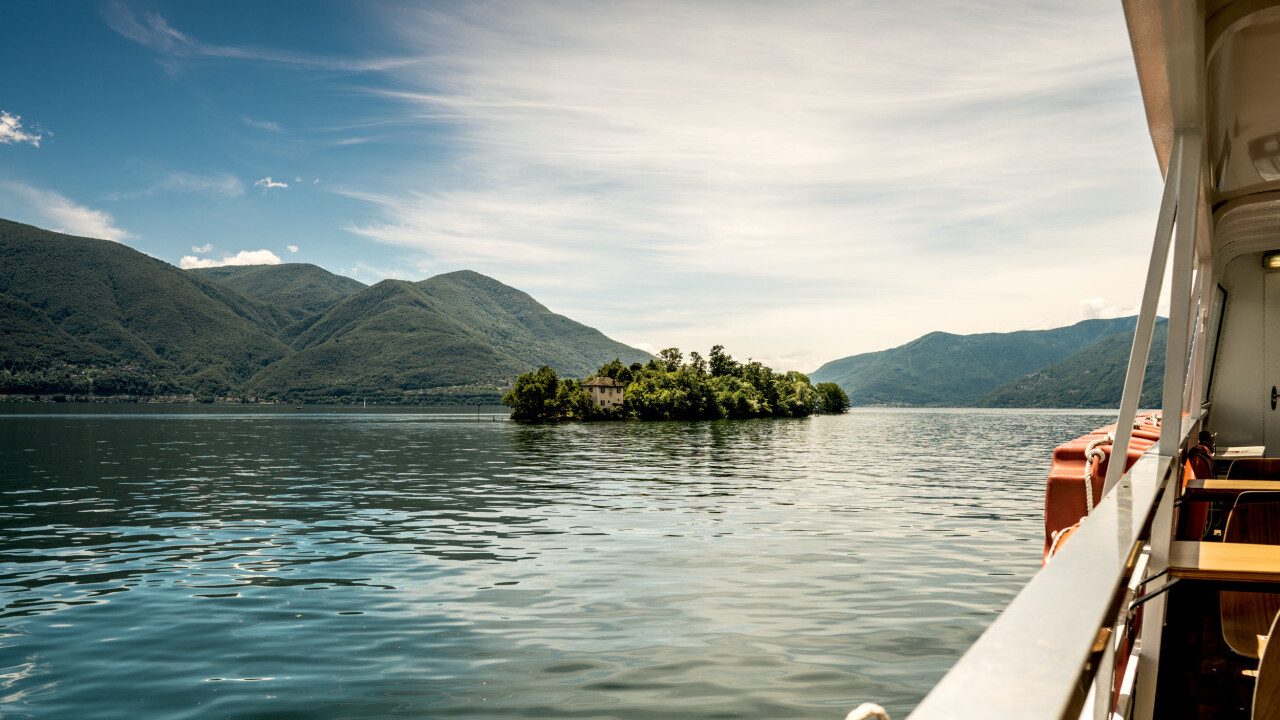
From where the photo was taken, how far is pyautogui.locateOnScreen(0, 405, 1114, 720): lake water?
8172 millimetres

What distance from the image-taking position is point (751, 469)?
35.2 metres

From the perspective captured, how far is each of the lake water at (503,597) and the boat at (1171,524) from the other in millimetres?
3389

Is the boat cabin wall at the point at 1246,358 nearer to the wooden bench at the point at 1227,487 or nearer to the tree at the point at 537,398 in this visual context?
the wooden bench at the point at 1227,487

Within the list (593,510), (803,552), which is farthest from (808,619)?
(593,510)

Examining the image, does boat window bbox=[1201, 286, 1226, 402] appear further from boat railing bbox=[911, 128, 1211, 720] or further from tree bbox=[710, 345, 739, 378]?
tree bbox=[710, 345, 739, 378]

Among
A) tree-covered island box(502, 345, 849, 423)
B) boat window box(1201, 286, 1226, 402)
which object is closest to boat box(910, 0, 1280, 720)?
boat window box(1201, 286, 1226, 402)

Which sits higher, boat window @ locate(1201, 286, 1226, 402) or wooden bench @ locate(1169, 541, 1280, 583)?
boat window @ locate(1201, 286, 1226, 402)

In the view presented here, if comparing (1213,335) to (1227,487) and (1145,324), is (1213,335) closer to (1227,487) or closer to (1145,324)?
(1227,487)

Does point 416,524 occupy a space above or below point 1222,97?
below

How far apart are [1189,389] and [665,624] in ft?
22.7

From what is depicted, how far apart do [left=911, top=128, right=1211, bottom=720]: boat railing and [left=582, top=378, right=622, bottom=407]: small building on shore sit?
132760 millimetres

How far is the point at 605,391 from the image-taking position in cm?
13812

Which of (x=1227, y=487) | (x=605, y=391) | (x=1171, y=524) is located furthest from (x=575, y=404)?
(x=1171, y=524)

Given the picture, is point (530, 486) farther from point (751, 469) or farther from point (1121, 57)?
point (1121, 57)
